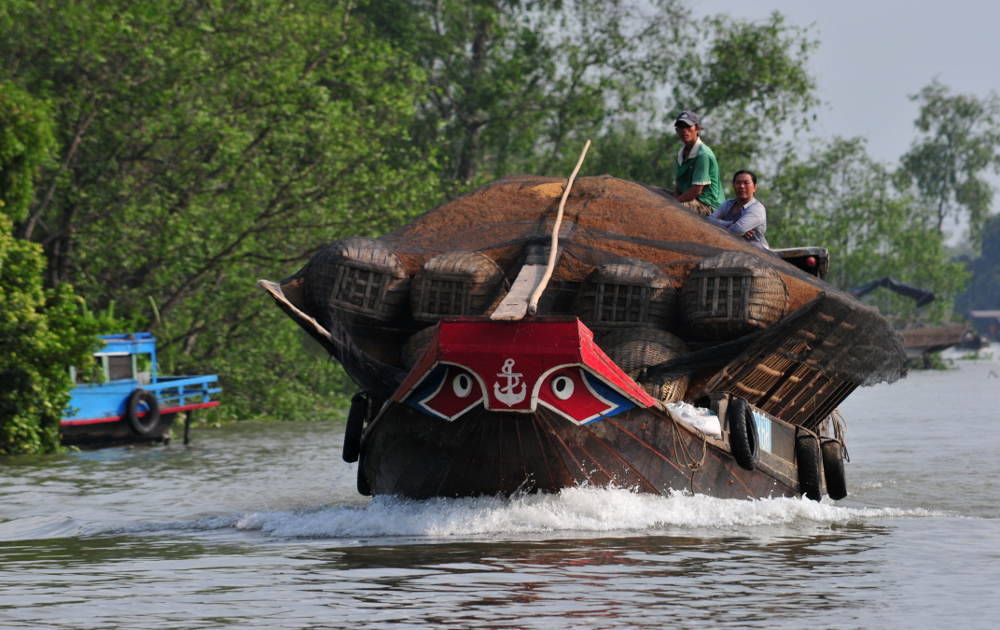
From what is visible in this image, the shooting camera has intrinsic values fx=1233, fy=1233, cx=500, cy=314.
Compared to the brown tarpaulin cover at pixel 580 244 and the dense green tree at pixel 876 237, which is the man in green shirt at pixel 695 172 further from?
the dense green tree at pixel 876 237

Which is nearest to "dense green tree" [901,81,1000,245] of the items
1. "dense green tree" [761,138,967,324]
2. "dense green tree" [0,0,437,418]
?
"dense green tree" [761,138,967,324]

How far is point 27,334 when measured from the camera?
48.3 feet

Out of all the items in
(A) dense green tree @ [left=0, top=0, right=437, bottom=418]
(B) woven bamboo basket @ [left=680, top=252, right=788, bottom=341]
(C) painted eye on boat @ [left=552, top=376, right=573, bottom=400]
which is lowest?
(C) painted eye on boat @ [left=552, top=376, right=573, bottom=400]

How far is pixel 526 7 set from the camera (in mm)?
28719

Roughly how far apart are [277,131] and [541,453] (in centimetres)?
1458

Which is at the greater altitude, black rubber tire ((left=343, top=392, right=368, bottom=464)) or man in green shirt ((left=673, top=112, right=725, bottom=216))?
man in green shirt ((left=673, top=112, right=725, bottom=216))

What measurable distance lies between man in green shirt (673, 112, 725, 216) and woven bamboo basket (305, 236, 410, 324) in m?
2.77

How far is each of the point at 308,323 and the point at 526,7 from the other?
21189 mm

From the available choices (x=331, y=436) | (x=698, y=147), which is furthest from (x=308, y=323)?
(x=331, y=436)

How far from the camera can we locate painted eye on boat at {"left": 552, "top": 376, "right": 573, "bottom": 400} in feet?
24.3

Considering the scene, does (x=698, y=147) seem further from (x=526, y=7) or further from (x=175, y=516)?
(x=526, y=7)

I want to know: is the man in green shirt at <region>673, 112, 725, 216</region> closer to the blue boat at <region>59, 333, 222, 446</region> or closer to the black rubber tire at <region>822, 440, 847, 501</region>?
the black rubber tire at <region>822, 440, 847, 501</region>

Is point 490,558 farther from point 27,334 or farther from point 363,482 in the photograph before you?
point 27,334

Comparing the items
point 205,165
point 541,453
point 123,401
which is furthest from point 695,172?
point 205,165
